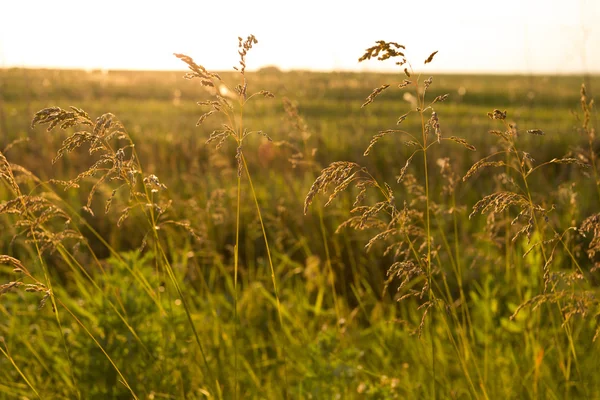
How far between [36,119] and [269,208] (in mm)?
4178

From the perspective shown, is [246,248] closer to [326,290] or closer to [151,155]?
[326,290]

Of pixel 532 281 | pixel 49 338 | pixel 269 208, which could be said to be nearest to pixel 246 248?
pixel 269 208

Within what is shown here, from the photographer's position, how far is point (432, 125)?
4.50 feet

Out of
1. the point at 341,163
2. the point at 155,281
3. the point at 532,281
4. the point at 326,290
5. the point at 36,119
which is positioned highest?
the point at 36,119

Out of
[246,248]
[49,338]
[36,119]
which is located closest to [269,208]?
[246,248]

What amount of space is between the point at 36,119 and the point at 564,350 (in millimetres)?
2381

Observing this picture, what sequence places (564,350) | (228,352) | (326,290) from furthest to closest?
(326,290) → (228,352) → (564,350)

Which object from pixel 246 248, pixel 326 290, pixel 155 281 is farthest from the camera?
pixel 246 248

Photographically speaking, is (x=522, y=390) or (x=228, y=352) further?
(x=228, y=352)

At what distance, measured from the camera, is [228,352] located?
292 cm

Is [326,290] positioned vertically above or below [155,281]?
below

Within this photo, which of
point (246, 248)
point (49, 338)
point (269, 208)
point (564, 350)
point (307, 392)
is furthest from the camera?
point (269, 208)

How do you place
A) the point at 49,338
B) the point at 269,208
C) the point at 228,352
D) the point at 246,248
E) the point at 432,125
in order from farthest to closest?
the point at 269,208 < the point at 246,248 < the point at 49,338 < the point at 228,352 < the point at 432,125

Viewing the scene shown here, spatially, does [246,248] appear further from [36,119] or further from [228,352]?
[36,119]
